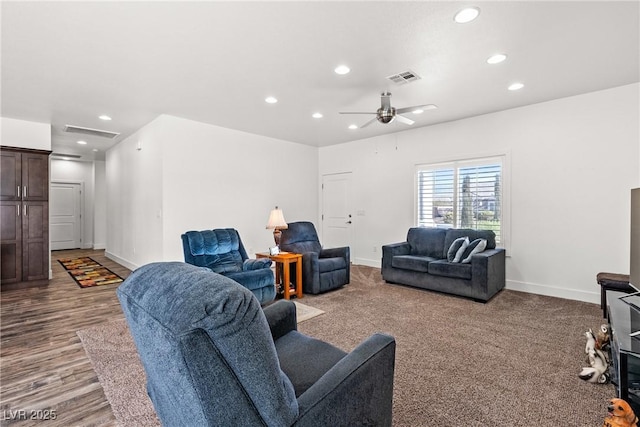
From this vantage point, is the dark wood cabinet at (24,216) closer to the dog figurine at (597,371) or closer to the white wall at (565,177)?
the white wall at (565,177)

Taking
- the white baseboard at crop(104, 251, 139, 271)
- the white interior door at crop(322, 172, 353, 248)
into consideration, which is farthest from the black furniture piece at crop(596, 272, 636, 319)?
the white baseboard at crop(104, 251, 139, 271)

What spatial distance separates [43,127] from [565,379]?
7382mm

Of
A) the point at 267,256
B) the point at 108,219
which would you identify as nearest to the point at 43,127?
the point at 108,219

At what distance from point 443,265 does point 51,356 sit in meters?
4.31

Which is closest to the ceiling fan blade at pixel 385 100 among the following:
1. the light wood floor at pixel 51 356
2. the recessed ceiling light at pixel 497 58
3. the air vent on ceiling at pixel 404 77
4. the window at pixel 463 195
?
the air vent on ceiling at pixel 404 77

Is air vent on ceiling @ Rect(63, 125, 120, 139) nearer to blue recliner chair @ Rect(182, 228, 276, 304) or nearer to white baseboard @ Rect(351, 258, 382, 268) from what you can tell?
blue recliner chair @ Rect(182, 228, 276, 304)

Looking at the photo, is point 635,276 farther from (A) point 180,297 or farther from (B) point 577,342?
(A) point 180,297

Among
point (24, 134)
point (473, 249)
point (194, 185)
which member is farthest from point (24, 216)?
point (473, 249)

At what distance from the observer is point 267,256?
441 centimetres

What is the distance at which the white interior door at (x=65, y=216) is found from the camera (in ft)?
28.5

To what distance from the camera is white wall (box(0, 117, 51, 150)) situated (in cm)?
475

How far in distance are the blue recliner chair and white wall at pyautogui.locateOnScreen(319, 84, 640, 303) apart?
3543 mm

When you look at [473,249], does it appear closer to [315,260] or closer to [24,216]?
[315,260]

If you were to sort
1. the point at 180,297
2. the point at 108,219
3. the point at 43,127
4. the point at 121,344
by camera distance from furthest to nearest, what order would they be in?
the point at 108,219 < the point at 43,127 < the point at 121,344 < the point at 180,297
